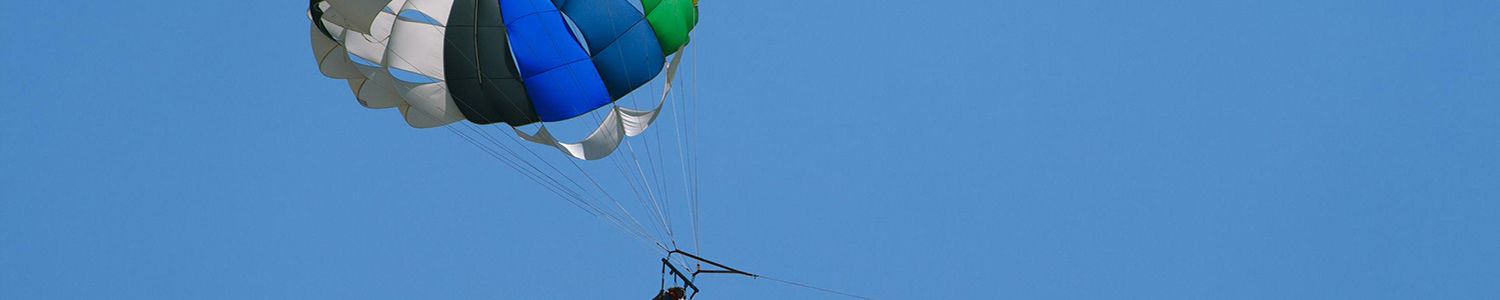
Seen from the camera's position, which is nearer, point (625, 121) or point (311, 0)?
point (311, 0)

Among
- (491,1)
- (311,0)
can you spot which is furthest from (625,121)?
(311,0)

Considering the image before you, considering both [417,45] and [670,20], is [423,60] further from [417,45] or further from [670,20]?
[670,20]

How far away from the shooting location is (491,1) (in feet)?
57.2

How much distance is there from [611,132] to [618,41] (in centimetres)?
87

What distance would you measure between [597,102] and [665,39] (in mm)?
814

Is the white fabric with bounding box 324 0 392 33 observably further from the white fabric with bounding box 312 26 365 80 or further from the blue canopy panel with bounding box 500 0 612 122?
the blue canopy panel with bounding box 500 0 612 122

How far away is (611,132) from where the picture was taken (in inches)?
710

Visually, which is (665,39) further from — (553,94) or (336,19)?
(336,19)

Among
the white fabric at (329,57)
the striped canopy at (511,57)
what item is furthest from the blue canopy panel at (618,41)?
the white fabric at (329,57)

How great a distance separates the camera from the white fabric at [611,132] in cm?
1775

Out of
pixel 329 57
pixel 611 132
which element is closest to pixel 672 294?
pixel 611 132

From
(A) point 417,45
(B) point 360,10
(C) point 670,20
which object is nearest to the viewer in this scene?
(B) point 360,10

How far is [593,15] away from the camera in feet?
57.4

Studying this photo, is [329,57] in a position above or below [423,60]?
above
